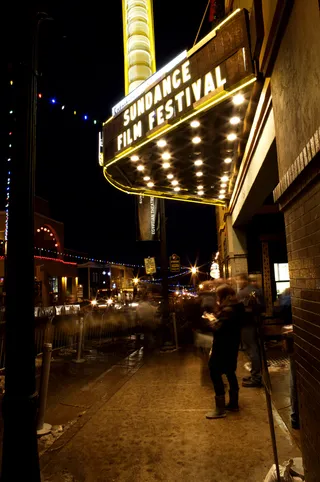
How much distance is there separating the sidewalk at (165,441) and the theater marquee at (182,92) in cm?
437

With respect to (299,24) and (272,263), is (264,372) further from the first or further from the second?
(272,263)

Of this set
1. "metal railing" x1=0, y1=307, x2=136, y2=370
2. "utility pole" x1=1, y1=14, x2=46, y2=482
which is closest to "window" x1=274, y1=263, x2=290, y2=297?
"metal railing" x1=0, y1=307, x2=136, y2=370

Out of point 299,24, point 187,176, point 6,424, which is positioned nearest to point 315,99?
point 299,24

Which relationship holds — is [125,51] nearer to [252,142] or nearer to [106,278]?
[252,142]

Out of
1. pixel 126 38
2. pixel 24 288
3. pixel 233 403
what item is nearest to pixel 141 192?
pixel 126 38

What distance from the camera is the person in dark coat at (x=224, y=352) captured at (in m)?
4.90

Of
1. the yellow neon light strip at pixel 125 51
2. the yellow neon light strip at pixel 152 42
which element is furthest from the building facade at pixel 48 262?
the yellow neon light strip at pixel 152 42

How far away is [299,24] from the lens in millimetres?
2824

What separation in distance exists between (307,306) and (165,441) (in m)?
2.57

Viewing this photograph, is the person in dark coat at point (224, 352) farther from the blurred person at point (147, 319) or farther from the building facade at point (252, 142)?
the blurred person at point (147, 319)

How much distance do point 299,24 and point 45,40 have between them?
254cm

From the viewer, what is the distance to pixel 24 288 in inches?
123

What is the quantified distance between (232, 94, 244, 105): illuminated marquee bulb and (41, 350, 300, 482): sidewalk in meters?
4.51

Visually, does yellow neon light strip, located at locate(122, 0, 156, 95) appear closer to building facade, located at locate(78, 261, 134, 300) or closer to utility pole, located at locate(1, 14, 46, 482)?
utility pole, located at locate(1, 14, 46, 482)
